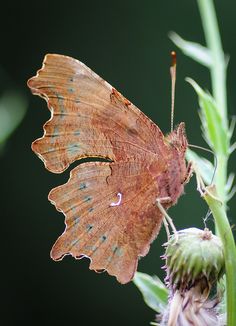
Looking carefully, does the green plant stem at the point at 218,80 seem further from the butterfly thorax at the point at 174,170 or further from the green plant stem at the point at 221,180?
the butterfly thorax at the point at 174,170

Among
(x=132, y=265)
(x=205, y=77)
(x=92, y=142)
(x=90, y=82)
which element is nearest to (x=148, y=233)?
(x=132, y=265)

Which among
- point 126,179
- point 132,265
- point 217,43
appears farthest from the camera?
point 217,43

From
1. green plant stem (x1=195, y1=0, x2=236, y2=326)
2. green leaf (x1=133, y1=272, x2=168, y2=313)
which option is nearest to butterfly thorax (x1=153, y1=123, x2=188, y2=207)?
green plant stem (x1=195, y1=0, x2=236, y2=326)

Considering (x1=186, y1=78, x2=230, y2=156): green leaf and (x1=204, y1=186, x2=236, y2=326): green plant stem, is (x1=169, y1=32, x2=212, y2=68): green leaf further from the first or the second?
(x1=204, y1=186, x2=236, y2=326): green plant stem

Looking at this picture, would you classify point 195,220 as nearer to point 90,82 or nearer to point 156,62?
point 156,62

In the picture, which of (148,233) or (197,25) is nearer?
(148,233)
